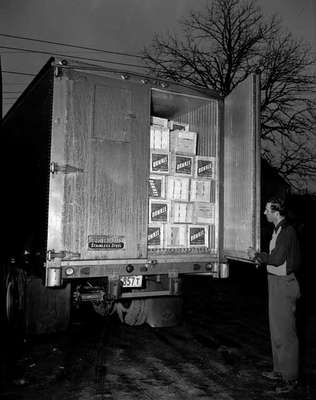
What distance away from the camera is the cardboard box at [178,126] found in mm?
6211

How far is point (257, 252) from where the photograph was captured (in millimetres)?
4879

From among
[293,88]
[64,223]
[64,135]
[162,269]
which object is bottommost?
[162,269]

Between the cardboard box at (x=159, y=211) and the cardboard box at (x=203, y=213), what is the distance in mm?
437

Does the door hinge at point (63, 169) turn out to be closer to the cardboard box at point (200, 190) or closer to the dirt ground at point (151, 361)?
the cardboard box at point (200, 190)

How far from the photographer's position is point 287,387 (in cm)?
444

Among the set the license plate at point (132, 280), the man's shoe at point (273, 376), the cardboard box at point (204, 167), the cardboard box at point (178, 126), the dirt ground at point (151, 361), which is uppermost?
the cardboard box at point (178, 126)

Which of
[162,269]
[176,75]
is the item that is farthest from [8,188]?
[176,75]

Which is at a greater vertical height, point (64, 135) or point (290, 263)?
point (64, 135)

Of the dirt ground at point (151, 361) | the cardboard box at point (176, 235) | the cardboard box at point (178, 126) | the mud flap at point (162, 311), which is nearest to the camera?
the dirt ground at point (151, 361)

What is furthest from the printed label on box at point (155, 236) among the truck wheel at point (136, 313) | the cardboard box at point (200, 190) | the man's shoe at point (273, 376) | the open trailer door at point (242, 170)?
the man's shoe at point (273, 376)

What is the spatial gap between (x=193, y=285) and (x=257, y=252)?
328 inches

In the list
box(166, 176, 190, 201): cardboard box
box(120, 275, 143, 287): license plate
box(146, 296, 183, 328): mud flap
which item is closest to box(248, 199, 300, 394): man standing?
box(166, 176, 190, 201): cardboard box

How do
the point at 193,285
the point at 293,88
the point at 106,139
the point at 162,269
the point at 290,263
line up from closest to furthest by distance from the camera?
the point at 290,263, the point at 106,139, the point at 162,269, the point at 193,285, the point at 293,88

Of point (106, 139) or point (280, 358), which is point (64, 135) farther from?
point (280, 358)
